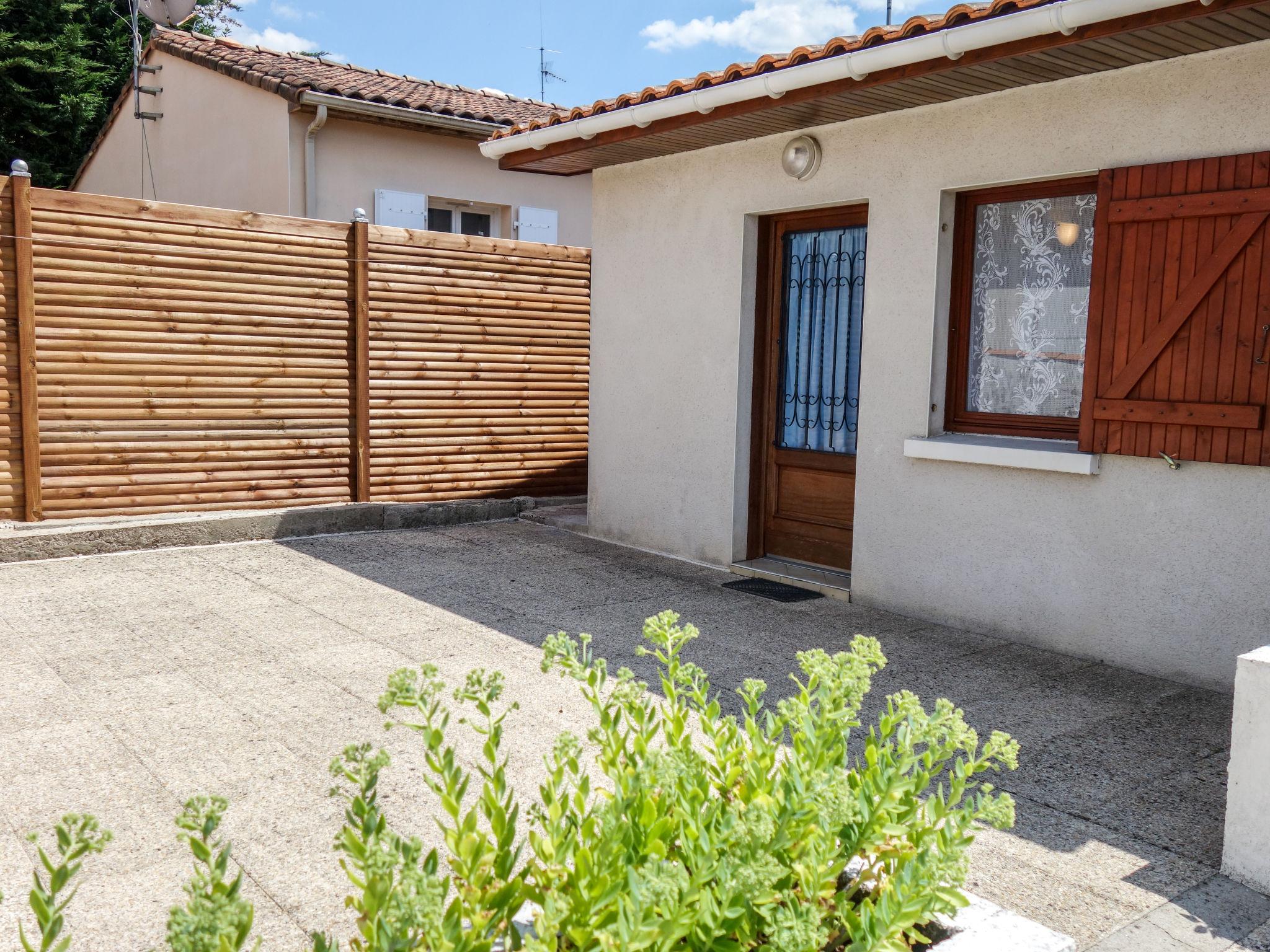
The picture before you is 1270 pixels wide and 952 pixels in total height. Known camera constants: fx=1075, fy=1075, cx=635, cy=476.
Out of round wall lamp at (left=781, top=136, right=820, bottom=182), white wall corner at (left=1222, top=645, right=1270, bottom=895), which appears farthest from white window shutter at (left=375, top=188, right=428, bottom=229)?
white wall corner at (left=1222, top=645, right=1270, bottom=895)

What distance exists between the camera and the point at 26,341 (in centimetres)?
800

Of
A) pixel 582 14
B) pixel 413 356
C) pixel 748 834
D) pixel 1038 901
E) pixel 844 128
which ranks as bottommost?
pixel 1038 901

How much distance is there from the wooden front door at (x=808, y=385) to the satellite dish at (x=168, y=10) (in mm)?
9320

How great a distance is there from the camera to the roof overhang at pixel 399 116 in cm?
1205

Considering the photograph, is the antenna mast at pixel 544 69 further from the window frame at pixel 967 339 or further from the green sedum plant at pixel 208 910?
the green sedum plant at pixel 208 910

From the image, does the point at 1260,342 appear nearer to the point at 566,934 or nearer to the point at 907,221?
the point at 907,221

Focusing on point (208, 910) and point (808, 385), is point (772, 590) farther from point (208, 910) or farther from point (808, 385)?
point (208, 910)

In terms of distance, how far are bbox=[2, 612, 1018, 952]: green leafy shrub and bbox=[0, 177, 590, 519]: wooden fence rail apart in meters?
6.82

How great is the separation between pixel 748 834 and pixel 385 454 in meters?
8.32

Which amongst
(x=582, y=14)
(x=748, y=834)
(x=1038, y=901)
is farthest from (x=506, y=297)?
(x=582, y=14)

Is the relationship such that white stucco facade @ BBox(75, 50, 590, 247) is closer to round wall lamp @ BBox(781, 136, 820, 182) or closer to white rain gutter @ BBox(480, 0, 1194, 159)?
white rain gutter @ BBox(480, 0, 1194, 159)

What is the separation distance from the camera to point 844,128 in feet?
23.8

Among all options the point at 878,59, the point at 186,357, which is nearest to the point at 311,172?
the point at 186,357

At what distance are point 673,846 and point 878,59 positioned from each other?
15.7 feet
